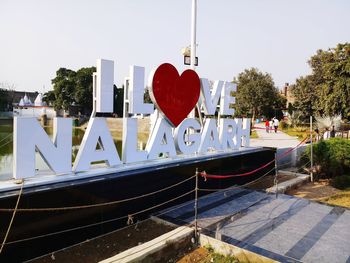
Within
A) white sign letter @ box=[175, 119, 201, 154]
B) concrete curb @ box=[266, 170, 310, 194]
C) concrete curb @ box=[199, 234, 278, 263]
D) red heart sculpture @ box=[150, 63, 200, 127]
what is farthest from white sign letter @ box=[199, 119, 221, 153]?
concrete curb @ box=[199, 234, 278, 263]

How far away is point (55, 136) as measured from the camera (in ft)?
16.8

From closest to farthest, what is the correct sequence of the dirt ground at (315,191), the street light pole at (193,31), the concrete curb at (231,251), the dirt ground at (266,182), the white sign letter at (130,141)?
the concrete curb at (231,251) → the white sign letter at (130,141) → the dirt ground at (315,191) → the dirt ground at (266,182) → the street light pole at (193,31)

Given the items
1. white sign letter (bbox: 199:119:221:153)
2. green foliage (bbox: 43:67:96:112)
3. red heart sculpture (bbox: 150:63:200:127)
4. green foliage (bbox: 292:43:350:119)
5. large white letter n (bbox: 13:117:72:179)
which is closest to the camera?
large white letter n (bbox: 13:117:72:179)

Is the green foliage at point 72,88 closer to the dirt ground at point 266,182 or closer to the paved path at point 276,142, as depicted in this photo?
the paved path at point 276,142

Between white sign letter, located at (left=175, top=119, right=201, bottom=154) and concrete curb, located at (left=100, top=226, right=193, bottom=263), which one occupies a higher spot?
white sign letter, located at (left=175, top=119, right=201, bottom=154)

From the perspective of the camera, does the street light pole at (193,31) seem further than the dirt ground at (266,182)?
Yes

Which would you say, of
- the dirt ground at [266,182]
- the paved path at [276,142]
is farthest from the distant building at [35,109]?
the paved path at [276,142]

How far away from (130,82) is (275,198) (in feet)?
15.5

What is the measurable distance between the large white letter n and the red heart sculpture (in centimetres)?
221

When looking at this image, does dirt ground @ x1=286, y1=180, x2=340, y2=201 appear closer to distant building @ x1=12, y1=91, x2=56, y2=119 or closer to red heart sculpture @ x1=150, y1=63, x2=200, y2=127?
red heart sculpture @ x1=150, y1=63, x2=200, y2=127

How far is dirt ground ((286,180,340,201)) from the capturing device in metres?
9.12

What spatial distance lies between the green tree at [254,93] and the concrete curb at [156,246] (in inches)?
1418

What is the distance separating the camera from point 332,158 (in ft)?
37.3

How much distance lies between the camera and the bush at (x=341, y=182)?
1018cm
